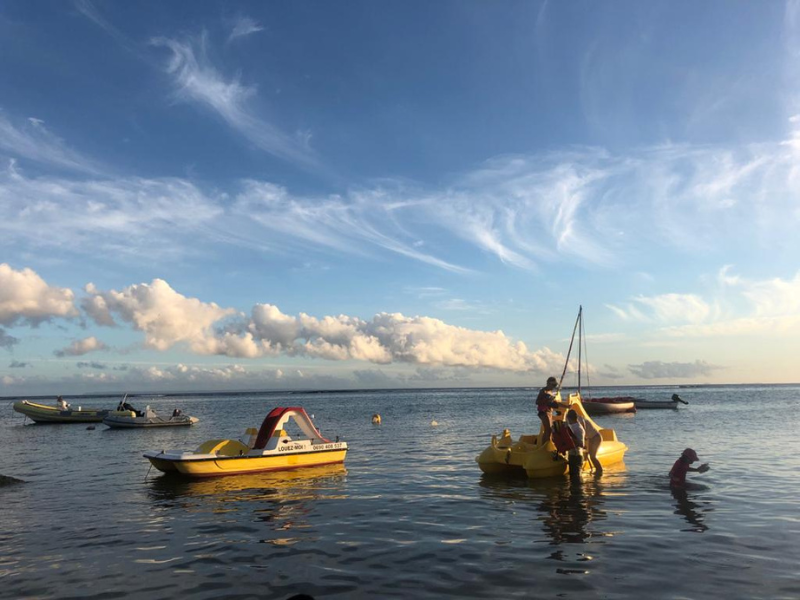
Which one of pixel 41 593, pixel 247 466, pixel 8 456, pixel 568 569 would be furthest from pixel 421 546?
pixel 8 456

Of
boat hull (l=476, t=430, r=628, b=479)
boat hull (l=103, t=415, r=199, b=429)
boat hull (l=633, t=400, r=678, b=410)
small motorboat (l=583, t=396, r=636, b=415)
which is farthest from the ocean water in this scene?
boat hull (l=633, t=400, r=678, b=410)

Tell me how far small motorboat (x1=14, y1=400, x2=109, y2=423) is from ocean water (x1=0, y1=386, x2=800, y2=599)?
41.8 metres

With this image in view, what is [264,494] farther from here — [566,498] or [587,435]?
[587,435]

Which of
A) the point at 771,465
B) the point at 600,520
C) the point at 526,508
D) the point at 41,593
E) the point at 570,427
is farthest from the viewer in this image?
the point at 771,465

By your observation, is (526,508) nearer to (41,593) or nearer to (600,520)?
(600,520)

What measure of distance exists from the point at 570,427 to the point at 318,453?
36.2 ft

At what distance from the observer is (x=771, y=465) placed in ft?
72.4

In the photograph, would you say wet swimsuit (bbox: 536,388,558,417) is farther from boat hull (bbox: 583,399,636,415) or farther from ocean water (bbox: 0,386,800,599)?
boat hull (bbox: 583,399,636,415)

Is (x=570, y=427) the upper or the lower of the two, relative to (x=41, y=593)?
upper

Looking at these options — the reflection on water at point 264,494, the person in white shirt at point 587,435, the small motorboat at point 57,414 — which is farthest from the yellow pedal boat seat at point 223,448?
the small motorboat at point 57,414

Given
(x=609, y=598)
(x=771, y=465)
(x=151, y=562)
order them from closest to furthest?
(x=609, y=598), (x=151, y=562), (x=771, y=465)

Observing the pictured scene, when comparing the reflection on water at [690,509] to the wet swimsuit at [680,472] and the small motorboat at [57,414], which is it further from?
the small motorboat at [57,414]

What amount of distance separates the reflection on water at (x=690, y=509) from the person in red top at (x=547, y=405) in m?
4.19

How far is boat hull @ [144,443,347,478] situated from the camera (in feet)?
68.5
